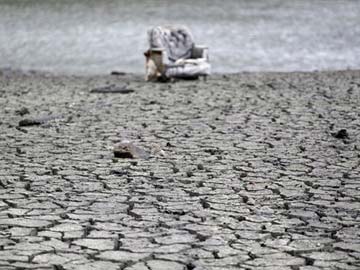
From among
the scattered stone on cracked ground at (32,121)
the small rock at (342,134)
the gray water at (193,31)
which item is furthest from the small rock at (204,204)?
the gray water at (193,31)

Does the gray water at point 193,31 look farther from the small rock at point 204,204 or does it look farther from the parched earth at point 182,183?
the small rock at point 204,204

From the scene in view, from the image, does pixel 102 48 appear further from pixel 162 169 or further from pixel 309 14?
pixel 162 169

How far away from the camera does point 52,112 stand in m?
10.1

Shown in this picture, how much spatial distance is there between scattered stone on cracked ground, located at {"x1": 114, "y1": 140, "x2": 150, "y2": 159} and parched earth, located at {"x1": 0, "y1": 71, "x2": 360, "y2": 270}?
0.06 m

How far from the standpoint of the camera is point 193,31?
24156mm

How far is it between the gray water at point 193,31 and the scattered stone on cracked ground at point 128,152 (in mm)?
9667

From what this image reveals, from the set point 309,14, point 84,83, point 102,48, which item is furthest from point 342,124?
point 309,14

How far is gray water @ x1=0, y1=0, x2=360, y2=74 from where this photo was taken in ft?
60.6

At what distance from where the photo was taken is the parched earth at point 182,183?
4455 mm

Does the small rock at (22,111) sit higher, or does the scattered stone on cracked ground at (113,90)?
the scattered stone on cracked ground at (113,90)

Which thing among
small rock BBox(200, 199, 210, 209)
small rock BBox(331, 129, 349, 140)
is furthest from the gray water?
small rock BBox(200, 199, 210, 209)

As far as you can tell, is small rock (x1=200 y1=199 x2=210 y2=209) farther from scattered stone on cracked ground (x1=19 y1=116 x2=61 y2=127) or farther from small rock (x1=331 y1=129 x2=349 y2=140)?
scattered stone on cracked ground (x1=19 y1=116 x2=61 y2=127)

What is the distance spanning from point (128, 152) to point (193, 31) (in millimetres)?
17327

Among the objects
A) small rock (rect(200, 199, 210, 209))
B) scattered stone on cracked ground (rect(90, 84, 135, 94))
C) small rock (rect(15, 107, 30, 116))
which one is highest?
scattered stone on cracked ground (rect(90, 84, 135, 94))
